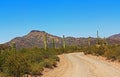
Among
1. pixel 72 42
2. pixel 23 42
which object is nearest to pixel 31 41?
pixel 23 42

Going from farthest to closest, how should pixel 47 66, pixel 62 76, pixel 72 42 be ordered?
pixel 72 42
pixel 47 66
pixel 62 76

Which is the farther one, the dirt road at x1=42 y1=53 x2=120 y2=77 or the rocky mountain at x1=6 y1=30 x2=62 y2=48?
the rocky mountain at x1=6 y1=30 x2=62 y2=48

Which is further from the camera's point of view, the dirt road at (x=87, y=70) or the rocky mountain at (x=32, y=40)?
the rocky mountain at (x=32, y=40)

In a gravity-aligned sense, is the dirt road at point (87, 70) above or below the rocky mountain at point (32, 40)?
below

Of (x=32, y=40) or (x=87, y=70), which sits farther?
(x=32, y=40)

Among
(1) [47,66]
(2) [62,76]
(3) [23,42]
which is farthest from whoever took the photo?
(3) [23,42]

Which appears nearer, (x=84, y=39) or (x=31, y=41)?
(x=31, y=41)

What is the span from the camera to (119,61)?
118 feet

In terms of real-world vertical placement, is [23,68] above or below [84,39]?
below

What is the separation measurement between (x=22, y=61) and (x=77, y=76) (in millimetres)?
4243

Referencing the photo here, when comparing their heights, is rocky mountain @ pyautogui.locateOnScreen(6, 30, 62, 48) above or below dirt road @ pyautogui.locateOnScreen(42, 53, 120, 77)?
above

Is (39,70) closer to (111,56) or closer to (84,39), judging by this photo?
(111,56)

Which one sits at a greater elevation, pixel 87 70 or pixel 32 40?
pixel 32 40

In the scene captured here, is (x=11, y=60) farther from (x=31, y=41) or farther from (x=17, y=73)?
(x=31, y=41)
